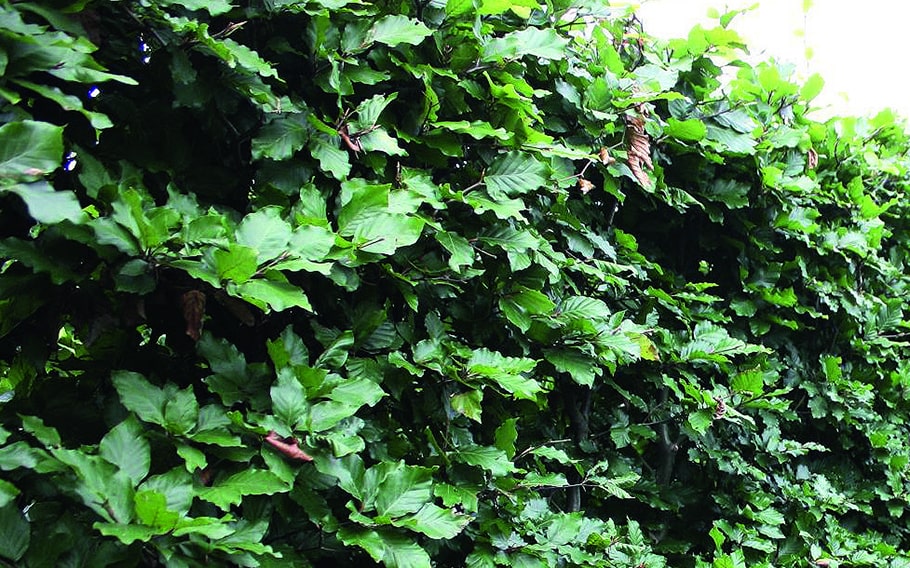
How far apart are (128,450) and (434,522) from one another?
0.61m

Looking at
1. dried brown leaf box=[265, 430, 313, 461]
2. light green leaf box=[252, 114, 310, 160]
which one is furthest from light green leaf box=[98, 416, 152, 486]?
light green leaf box=[252, 114, 310, 160]

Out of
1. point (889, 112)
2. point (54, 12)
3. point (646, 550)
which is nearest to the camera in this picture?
point (54, 12)

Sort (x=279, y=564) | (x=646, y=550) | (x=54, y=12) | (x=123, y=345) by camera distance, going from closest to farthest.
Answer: (x=54, y=12), (x=279, y=564), (x=123, y=345), (x=646, y=550)

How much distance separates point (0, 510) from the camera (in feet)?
3.66

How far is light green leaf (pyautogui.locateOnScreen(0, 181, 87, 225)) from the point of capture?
3.31 feet

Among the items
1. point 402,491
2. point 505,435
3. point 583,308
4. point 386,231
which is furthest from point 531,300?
point 402,491

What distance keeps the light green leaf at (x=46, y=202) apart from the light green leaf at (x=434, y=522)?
823 millimetres

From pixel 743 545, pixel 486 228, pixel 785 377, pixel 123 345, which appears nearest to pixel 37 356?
pixel 123 345

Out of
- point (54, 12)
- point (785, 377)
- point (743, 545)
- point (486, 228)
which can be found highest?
point (54, 12)

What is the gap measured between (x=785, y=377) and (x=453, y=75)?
2.22 metres

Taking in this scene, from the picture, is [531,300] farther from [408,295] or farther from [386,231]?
[386,231]

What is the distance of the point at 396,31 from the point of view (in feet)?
5.62

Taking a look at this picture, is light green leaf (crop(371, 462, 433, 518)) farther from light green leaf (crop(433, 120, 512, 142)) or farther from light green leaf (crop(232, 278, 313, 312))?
light green leaf (crop(433, 120, 512, 142))

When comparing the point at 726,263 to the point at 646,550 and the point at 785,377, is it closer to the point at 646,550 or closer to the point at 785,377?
the point at 785,377
